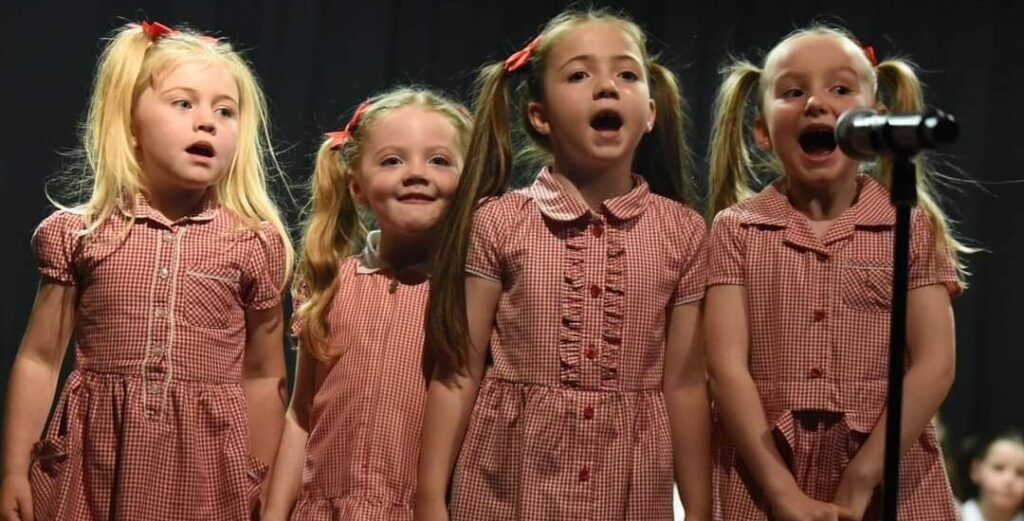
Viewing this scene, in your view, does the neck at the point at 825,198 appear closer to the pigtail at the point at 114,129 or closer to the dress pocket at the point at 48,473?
the pigtail at the point at 114,129

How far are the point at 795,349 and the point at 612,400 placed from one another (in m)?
0.32

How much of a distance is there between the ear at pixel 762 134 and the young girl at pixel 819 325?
0.06m

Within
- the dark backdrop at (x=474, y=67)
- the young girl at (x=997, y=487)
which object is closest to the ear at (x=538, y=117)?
the dark backdrop at (x=474, y=67)

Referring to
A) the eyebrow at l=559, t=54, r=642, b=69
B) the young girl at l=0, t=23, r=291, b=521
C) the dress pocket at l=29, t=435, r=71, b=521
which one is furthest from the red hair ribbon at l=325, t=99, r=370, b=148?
the dress pocket at l=29, t=435, r=71, b=521

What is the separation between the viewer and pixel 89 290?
2.59 metres

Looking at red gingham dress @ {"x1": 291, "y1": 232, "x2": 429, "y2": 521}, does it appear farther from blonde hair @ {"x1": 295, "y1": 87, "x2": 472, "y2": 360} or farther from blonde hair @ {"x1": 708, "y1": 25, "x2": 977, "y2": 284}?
blonde hair @ {"x1": 708, "y1": 25, "x2": 977, "y2": 284}

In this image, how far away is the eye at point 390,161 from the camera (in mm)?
2809

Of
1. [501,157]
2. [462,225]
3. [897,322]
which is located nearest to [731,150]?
[501,157]

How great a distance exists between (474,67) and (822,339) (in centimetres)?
180

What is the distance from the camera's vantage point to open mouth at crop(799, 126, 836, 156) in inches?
101

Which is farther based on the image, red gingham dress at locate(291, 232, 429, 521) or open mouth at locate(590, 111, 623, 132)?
red gingham dress at locate(291, 232, 429, 521)

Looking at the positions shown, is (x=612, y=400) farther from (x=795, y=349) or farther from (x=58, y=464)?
(x=58, y=464)

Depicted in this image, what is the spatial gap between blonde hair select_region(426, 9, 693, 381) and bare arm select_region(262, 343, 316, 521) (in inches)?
9.7

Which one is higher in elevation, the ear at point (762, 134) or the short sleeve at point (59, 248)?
the ear at point (762, 134)
